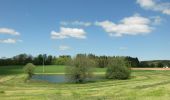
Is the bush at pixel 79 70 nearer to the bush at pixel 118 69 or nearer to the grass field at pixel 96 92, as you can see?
the bush at pixel 118 69

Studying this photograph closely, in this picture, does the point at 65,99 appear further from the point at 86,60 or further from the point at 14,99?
the point at 86,60

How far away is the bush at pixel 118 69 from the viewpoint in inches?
4214

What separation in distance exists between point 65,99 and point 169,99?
25.1 feet

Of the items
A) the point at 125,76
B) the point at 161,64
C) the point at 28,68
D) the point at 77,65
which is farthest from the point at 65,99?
the point at 161,64

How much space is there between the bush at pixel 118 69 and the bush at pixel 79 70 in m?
12.3

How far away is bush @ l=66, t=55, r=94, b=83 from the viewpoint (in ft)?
315

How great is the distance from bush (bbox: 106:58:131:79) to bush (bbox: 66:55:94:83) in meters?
12.3

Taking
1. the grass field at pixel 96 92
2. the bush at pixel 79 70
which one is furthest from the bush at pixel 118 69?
the grass field at pixel 96 92

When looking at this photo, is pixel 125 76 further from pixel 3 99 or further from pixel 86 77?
pixel 3 99

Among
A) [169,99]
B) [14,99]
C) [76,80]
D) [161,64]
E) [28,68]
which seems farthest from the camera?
[161,64]

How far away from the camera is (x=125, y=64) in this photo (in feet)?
366

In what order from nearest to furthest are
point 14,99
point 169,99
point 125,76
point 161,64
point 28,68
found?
1. point 169,99
2. point 14,99
3. point 125,76
4. point 28,68
5. point 161,64

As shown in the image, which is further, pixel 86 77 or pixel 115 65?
pixel 115 65

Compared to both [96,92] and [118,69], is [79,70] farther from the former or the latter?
[96,92]
